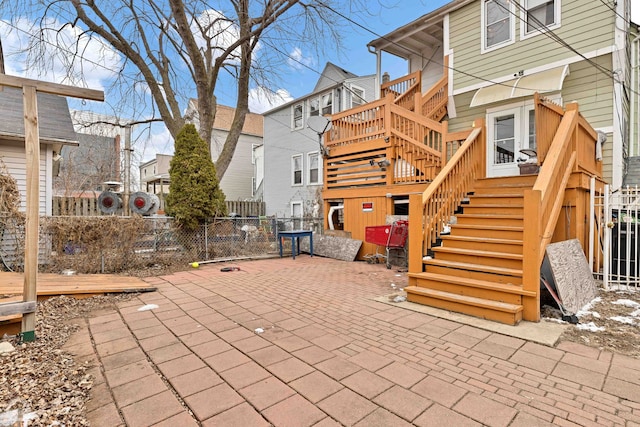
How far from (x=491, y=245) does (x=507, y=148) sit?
4.66 meters

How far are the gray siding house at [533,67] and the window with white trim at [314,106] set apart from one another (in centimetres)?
652

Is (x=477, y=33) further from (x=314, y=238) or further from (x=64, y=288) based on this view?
(x=64, y=288)

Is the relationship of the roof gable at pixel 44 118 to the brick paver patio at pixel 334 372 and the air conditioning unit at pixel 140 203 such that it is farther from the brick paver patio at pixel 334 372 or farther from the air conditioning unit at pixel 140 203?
the brick paver patio at pixel 334 372

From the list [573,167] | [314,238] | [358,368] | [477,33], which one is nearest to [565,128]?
[573,167]

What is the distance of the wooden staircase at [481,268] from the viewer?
3.65 meters

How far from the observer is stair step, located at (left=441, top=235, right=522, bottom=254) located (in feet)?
13.6

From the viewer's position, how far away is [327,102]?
15148 mm

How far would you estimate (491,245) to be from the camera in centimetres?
436

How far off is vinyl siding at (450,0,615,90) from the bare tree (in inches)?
109

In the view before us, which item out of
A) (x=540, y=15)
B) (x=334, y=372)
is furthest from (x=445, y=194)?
(x=540, y=15)

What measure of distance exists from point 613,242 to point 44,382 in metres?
7.68

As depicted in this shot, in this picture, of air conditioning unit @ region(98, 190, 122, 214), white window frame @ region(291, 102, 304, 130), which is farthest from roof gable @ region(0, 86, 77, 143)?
white window frame @ region(291, 102, 304, 130)

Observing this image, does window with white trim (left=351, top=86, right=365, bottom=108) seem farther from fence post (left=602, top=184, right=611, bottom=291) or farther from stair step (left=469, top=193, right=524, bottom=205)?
fence post (left=602, top=184, right=611, bottom=291)

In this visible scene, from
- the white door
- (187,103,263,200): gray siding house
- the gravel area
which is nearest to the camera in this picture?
the gravel area
